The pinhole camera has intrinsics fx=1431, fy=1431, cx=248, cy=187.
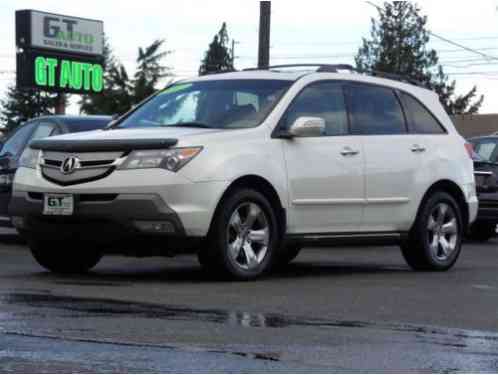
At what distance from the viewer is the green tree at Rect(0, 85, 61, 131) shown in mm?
105750

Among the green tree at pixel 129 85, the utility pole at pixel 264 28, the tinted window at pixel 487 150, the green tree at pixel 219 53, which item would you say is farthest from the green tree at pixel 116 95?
the tinted window at pixel 487 150

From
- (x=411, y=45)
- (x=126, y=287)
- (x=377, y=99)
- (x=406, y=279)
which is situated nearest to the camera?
(x=126, y=287)

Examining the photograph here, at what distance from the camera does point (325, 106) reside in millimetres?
12156

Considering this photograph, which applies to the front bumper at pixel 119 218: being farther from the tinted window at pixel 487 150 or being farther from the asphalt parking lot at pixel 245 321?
the tinted window at pixel 487 150

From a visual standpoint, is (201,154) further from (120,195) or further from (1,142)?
(1,142)

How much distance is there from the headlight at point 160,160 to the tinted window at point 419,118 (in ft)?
10.0

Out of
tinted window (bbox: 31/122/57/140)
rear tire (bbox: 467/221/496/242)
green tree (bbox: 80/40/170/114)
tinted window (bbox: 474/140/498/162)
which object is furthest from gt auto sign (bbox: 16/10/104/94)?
green tree (bbox: 80/40/170/114)

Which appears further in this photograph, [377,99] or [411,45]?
[411,45]

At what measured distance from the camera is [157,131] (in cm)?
1109

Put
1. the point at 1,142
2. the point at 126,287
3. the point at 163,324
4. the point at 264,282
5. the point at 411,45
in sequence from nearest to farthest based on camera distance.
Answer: the point at 163,324, the point at 126,287, the point at 264,282, the point at 1,142, the point at 411,45

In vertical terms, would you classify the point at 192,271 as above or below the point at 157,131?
below

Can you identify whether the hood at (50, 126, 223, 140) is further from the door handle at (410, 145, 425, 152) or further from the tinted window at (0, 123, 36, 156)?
the tinted window at (0, 123, 36, 156)

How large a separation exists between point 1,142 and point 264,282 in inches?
246

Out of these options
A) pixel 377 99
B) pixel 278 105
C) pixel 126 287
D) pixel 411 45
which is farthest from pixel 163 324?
pixel 411 45
